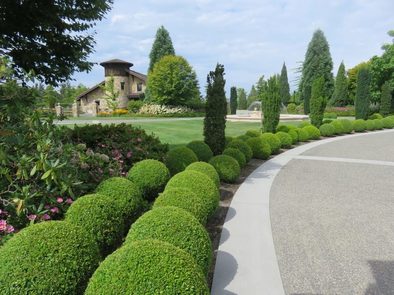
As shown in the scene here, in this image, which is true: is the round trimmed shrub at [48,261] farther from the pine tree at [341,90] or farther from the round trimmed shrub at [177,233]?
the pine tree at [341,90]

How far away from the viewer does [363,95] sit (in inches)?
1003

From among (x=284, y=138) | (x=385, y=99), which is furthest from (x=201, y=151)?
(x=385, y=99)

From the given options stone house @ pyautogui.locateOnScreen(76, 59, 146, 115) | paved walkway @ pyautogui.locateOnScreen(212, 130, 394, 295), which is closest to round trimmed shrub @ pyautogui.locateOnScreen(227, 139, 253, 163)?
paved walkway @ pyautogui.locateOnScreen(212, 130, 394, 295)

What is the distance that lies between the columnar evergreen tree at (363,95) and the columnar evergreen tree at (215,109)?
20.6 metres

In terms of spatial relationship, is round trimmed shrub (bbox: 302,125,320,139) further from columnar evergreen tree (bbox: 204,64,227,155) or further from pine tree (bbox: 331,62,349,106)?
pine tree (bbox: 331,62,349,106)

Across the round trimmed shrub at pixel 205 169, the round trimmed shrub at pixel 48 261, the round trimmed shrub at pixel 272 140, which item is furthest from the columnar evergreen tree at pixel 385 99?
the round trimmed shrub at pixel 48 261

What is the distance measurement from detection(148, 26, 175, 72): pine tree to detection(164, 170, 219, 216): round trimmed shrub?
43375 millimetres

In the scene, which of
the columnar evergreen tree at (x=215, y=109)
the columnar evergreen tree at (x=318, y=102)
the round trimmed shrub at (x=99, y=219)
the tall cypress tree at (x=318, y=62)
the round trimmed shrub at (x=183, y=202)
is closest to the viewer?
the round trimmed shrub at (x=99, y=219)

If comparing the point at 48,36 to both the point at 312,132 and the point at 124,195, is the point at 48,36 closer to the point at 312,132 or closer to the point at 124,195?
the point at 124,195

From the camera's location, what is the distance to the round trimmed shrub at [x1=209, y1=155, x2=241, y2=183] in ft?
24.5

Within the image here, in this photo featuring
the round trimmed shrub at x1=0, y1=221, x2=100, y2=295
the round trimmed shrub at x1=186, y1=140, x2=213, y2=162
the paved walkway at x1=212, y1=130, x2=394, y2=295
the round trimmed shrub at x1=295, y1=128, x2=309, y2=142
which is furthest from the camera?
the round trimmed shrub at x1=295, y1=128, x2=309, y2=142

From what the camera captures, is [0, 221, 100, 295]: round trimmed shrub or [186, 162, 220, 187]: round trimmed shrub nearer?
[0, 221, 100, 295]: round trimmed shrub

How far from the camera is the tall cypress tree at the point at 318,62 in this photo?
52.2 m

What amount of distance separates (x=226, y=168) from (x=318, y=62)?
5192 centimetres
